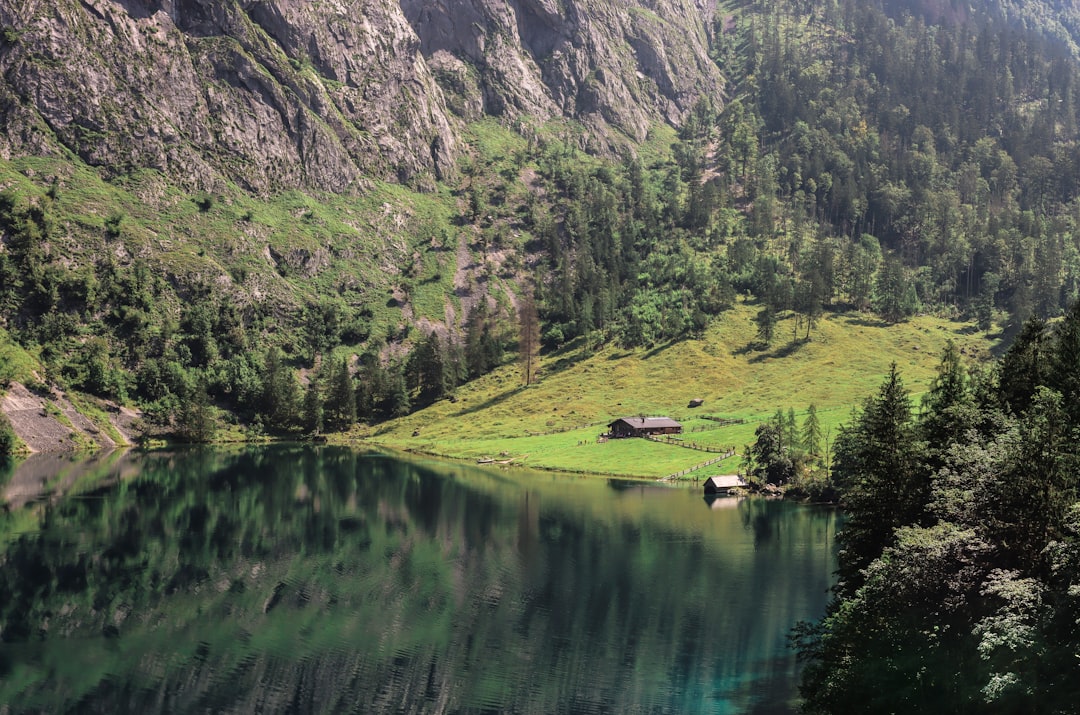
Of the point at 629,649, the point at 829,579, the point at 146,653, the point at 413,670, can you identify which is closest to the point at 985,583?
the point at 629,649

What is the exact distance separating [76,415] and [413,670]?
6409 inches

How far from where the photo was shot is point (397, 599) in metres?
83.0

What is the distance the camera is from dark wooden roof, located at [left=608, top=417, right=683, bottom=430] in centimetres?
19325

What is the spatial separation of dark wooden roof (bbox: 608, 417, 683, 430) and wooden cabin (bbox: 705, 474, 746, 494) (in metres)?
41.5

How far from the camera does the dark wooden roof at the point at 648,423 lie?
634ft

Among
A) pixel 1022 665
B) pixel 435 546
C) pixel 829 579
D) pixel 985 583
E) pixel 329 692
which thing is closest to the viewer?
pixel 1022 665

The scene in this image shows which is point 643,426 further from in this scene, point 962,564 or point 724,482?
point 962,564

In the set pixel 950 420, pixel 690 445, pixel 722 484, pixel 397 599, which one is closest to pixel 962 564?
pixel 950 420

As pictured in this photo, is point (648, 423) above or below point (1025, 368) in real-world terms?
below

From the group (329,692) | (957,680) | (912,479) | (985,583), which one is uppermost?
(912,479)

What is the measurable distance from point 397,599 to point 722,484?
8023 cm

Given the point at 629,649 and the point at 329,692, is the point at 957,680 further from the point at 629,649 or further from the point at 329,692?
the point at 329,692

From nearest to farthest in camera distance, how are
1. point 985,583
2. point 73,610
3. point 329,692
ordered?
point 985,583 → point 329,692 → point 73,610

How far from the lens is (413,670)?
63.8m
